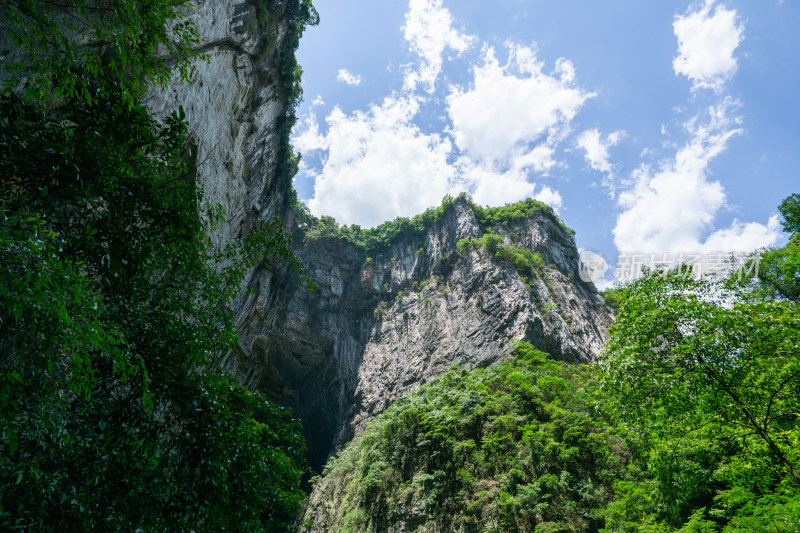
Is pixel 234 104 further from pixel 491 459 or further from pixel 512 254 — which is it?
pixel 512 254

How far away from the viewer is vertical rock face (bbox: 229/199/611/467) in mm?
24469

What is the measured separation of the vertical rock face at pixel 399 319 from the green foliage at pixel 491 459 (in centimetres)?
525

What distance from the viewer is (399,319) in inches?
1252

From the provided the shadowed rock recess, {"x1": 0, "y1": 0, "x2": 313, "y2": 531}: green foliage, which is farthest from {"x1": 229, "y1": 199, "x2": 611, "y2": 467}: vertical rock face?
{"x1": 0, "y1": 0, "x2": 313, "y2": 531}: green foliage

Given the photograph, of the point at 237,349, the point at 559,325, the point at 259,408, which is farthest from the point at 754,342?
the point at 237,349

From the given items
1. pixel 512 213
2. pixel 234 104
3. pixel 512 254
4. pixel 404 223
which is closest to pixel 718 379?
pixel 234 104

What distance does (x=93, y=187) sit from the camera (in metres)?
3.14

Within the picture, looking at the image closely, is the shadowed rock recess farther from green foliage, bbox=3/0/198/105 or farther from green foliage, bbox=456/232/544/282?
green foliage, bbox=3/0/198/105

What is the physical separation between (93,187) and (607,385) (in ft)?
27.0

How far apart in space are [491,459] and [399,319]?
58.0 ft

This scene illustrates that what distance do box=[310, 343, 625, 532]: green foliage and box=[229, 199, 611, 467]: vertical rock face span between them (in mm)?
5246

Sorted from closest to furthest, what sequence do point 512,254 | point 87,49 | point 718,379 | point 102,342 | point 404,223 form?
point 102,342 → point 87,49 → point 718,379 → point 512,254 → point 404,223

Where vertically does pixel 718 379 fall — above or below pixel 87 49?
below

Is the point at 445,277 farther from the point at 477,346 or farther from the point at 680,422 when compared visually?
the point at 680,422
